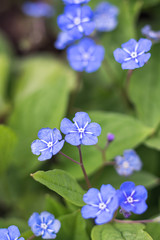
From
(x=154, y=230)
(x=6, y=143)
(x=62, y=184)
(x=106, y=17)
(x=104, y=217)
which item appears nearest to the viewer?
(x=104, y=217)

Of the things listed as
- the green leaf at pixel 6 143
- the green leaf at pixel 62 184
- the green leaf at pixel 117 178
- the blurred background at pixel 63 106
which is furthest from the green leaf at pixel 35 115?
the green leaf at pixel 62 184

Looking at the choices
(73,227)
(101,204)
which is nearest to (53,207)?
(73,227)

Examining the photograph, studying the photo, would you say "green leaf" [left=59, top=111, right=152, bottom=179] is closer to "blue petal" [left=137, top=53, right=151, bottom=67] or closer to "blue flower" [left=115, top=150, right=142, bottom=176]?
"blue flower" [left=115, top=150, right=142, bottom=176]

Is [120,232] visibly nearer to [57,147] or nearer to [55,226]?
[55,226]

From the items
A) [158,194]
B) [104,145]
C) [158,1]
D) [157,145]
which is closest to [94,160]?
[104,145]

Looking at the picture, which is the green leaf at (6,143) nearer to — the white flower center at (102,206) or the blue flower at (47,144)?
the blue flower at (47,144)

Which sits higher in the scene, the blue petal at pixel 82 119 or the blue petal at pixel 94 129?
the blue petal at pixel 82 119
